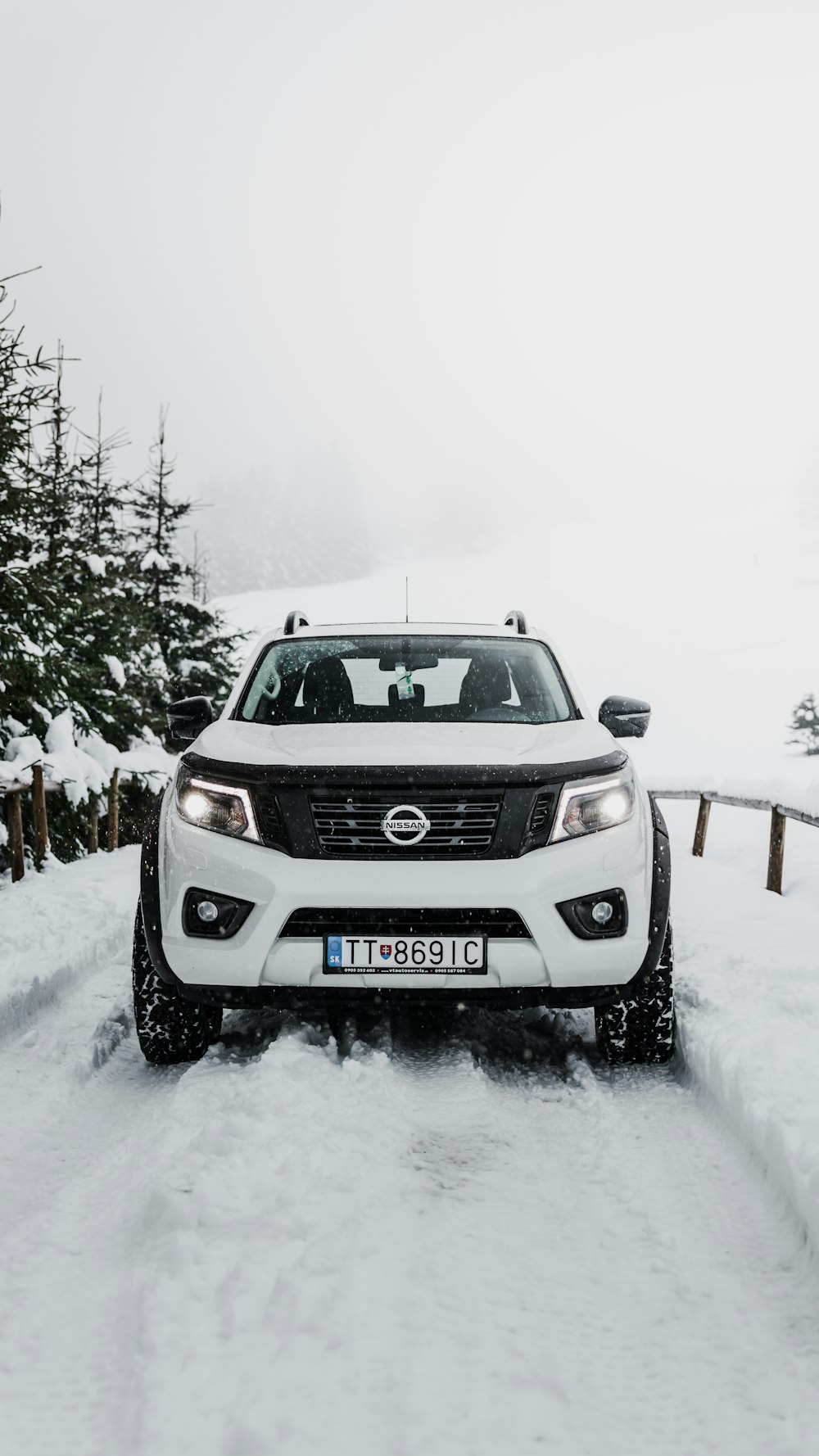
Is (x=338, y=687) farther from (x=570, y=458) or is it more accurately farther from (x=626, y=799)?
(x=570, y=458)

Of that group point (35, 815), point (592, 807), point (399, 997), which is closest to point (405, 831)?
point (399, 997)

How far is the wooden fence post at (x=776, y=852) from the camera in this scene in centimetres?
827

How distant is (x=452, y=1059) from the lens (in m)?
3.54

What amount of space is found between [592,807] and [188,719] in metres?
1.92

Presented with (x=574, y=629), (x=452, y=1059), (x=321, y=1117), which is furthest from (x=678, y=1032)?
(x=574, y=629)

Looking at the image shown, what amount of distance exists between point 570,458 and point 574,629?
12964 centimetres

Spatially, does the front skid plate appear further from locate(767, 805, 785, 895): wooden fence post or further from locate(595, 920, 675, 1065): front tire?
locate(767, 805, 785, 895): wooden fence post

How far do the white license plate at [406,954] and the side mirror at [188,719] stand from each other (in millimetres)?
1511

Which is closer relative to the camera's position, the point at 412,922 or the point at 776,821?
the point at 412,922

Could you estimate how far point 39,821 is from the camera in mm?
8945

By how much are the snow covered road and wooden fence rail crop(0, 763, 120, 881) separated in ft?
15.0

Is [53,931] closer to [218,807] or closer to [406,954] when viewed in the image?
[218,807]

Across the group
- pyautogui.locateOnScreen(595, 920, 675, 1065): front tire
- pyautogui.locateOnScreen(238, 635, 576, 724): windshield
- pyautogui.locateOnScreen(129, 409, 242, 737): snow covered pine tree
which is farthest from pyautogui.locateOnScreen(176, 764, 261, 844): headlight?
pyautogui.locateOnScreen(129, 409, 242, 737): snow covered pine tree

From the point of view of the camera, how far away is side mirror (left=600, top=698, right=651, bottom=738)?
4.40 meters
